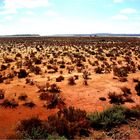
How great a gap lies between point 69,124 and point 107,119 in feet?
5.08

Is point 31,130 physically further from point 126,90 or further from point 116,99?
point 126,90

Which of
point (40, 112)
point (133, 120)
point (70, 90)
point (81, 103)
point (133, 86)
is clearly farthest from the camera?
point (133, 86)

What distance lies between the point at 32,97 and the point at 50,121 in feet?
15.0

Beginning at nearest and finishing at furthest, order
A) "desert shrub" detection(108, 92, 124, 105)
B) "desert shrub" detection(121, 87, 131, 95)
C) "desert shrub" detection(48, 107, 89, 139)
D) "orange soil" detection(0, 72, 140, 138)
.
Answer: "desert shrub" detection(48, 107, 89, 139) → "orange soil" detection(0, 72, 140, 138) → "desert shrub" detection(108, 92, 124, 105) → "desert shrub" detection(121, 87, 131, 95)

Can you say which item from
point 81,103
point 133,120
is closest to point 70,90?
point 81,103

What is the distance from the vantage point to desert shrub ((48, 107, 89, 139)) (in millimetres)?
9664

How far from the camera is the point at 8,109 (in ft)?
42.0

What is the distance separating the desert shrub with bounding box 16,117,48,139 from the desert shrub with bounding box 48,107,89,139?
317 millimetres

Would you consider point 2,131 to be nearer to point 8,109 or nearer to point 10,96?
point 8,109

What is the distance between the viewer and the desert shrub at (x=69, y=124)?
380 inches

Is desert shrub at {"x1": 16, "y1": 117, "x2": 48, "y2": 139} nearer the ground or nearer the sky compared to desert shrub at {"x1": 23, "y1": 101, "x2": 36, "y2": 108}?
nearer the sky

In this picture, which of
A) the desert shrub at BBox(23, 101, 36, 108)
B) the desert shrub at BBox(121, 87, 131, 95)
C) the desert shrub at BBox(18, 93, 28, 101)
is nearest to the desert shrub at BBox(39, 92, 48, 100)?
the desert shrub at BBox(18, 93, 28, 101)

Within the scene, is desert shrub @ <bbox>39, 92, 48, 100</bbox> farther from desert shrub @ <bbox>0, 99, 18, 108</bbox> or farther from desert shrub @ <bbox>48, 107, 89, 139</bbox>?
desert shrub @ <bbox>48, 107, 89, 139</bbox>

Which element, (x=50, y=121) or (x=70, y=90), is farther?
(x=70, y=90)
